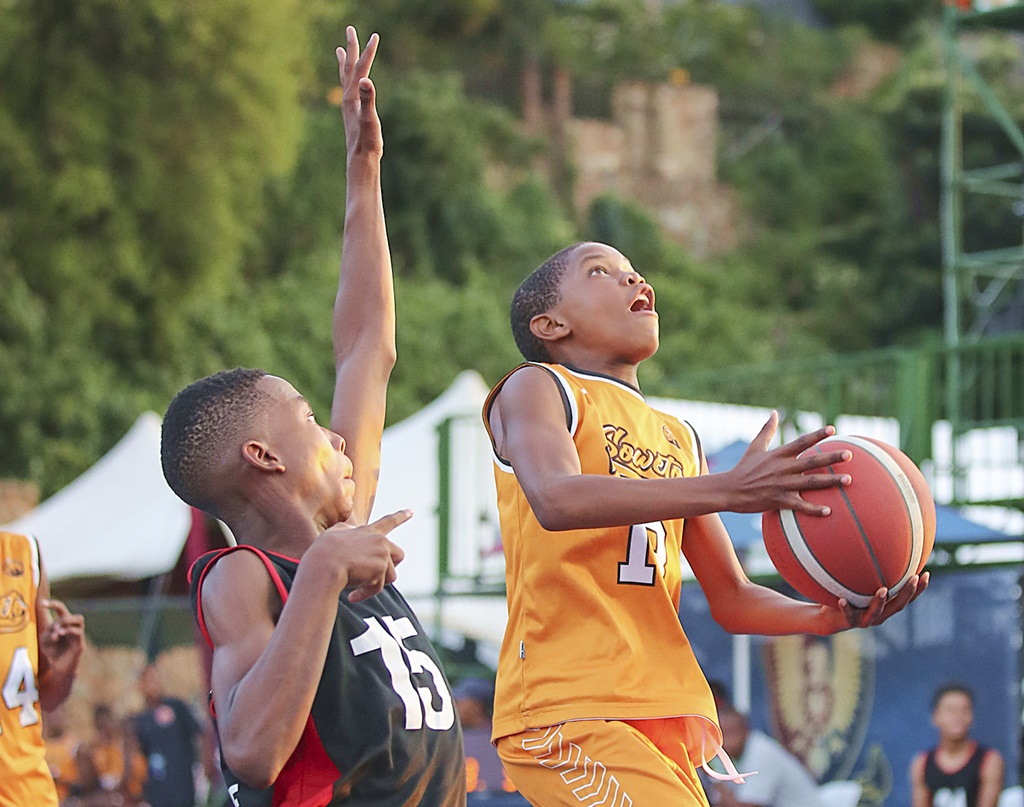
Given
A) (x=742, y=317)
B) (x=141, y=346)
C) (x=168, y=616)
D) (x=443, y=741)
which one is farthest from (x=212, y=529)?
(x=742, y=317)

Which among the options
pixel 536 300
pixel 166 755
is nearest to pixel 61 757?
pixel 166 755

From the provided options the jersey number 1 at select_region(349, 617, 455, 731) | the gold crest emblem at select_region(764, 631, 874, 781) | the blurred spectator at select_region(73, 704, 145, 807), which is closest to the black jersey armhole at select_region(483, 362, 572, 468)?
the jersey number 1 at select_region(349, 617, 455, 731)

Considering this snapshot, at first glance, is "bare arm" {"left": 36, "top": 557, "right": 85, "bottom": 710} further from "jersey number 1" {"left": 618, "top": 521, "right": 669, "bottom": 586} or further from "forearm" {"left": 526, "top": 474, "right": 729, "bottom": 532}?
"forearm" {"left": 526, "top": 474, "right": 729, "bottom": 532}

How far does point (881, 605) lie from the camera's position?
3404mm

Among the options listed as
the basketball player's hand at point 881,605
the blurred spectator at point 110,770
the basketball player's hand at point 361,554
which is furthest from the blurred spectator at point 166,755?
the basketball player's hand at point 361,554

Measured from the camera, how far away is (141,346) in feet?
85.0

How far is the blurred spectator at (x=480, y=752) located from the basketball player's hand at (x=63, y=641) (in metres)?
3.77

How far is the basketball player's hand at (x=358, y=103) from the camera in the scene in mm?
3654

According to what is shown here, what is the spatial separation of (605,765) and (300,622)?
117 cm

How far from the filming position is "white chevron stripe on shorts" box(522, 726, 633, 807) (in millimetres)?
3494

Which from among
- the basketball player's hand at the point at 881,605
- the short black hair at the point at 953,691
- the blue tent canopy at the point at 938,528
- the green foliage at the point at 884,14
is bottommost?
the short black hair at the point at 953,691

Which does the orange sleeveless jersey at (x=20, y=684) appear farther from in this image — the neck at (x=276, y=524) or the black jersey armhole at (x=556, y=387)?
the neck at (x=276, y=524)

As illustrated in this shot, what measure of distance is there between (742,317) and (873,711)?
27.9m

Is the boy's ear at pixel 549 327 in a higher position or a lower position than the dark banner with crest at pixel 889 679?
higher
